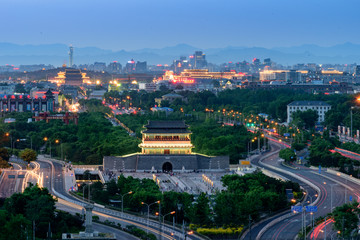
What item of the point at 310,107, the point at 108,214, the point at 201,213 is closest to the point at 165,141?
the point at 108,214

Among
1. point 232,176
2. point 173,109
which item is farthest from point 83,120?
point 232,176

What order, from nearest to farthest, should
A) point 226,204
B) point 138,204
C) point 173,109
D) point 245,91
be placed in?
point 226,204 < point 138,204 < point 173,109 < point 245,91

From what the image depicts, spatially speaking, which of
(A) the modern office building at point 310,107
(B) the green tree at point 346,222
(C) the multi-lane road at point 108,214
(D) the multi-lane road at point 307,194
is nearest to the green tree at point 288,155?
(D) the multi-lane road at point 307,194

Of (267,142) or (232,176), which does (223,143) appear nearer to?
(267,142)

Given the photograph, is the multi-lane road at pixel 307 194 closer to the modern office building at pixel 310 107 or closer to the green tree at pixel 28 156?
the green tree at pixel 28 156

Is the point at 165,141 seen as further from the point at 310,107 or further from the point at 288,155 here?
the point at 310,107

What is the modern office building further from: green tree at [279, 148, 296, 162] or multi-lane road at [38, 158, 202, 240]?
multi-lane road at [38, 158, 202, 240]

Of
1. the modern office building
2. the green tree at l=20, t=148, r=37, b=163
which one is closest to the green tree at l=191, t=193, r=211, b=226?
the green tree at l=20, t=148, r=37, b=163

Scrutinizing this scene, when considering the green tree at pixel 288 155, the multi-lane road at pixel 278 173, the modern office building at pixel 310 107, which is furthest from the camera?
the modern office building at pixel 310 107
